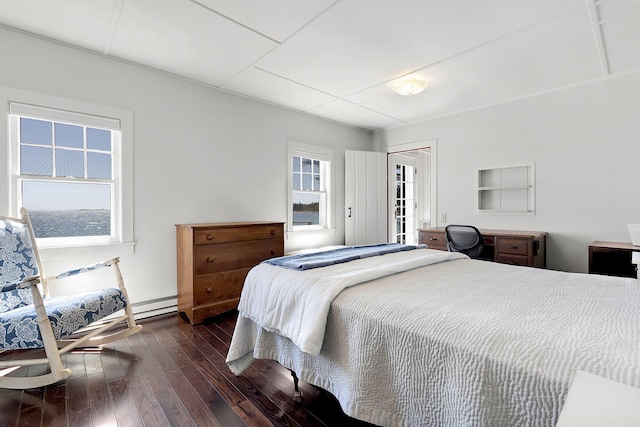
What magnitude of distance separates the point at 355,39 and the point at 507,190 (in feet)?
9.18

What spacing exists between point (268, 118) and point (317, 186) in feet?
4.19

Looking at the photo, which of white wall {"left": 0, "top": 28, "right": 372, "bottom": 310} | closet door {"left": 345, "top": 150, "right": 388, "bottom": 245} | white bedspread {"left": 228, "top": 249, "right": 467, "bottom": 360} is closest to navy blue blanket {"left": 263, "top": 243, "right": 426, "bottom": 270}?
white bedspread {"left": 228, "top": 249, "right": 467, "bottom": 360}

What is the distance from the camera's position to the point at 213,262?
293cm

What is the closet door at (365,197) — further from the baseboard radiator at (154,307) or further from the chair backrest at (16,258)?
the chair backrest at (16,258)

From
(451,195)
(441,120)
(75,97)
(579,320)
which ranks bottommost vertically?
(579,320)

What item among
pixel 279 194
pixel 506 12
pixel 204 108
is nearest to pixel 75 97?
pixel 204 108

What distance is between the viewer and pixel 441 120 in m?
Result: 4.35

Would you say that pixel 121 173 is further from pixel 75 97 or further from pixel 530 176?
pixel 530 176

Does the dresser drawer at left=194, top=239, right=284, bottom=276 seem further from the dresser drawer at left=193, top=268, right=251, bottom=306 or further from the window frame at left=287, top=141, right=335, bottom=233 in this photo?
the window frame at left=287, top=141, right=335, bottom=233

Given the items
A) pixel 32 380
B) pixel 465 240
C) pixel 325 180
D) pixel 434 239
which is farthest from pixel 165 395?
pixel 325 180

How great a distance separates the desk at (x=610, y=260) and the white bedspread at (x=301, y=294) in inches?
80.9

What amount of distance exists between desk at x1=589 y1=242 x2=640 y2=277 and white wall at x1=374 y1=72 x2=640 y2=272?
21 centimetres

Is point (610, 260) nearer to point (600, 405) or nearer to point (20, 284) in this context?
point (600, 405)

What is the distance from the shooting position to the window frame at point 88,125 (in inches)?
91.8
